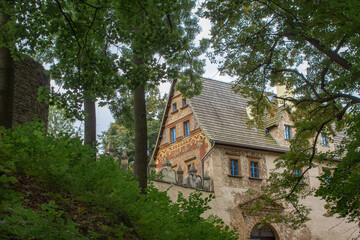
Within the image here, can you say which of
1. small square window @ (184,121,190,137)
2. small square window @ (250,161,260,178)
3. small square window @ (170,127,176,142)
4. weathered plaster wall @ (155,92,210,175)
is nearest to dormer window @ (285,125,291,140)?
small square window @ (250,161,260,178)

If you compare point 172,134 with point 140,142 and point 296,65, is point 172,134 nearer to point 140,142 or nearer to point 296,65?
point 296,65

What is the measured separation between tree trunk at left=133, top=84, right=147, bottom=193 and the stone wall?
2774mm

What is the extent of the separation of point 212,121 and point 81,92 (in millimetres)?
16279

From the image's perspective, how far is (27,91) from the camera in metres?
11.0

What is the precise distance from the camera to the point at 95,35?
25.2 ft

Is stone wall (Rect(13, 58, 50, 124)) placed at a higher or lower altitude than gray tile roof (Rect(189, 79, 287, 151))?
lower

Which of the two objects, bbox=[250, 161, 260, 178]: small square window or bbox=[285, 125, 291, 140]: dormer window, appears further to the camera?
bbox=[285, 125, 291, 140]: dormer window

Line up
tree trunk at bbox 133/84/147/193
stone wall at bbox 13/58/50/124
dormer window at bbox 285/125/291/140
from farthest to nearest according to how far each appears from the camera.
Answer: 1. dormer window at bbox 285/125/291/140
2. tree trunk at bbox 133/84/147/193
3. stone wall at bbox 13/58/50/124

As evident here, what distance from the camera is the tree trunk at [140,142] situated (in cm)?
1089

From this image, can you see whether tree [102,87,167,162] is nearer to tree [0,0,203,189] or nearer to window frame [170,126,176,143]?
window frame [170,126,176,143]

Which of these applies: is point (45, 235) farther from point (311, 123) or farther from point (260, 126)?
point (260, 126)

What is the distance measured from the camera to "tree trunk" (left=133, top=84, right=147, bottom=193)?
429 inches

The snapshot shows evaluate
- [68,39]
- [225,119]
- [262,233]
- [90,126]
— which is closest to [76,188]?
[68,39]

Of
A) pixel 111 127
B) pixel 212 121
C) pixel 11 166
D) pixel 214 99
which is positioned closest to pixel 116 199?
pixel 11 166
